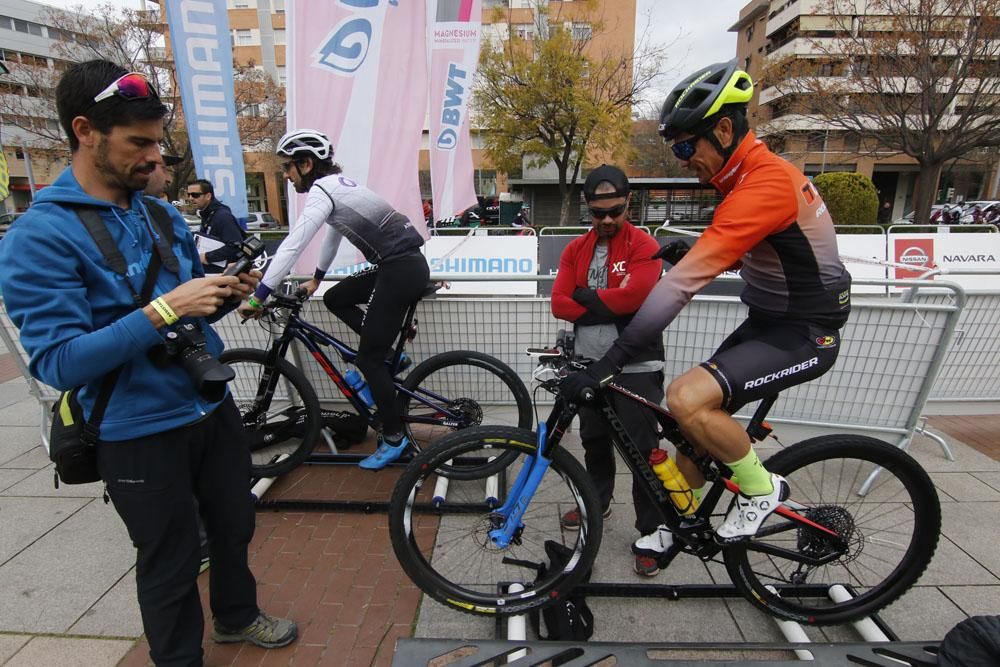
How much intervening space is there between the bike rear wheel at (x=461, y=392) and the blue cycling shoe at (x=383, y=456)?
0.16m

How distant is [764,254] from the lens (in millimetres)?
2094

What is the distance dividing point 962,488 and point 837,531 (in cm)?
203

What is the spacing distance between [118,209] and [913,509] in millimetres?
3397

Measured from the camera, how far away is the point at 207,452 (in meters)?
2.00

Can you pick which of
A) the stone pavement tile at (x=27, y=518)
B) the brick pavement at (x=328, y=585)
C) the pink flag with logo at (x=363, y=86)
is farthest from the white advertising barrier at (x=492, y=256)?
the stone pavement tile at (x=27, y=518)

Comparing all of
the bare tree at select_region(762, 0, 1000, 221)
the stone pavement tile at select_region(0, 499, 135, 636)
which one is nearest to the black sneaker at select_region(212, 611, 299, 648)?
the stone pavement tile at select_region(0, 499, 135, 636)

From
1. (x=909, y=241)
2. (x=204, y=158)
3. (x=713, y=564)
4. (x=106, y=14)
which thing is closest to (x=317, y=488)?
(x=713, y=564)

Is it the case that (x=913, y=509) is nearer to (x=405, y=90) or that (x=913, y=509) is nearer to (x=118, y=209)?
(x=118, y=209)

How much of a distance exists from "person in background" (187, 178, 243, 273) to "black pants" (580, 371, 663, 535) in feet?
11.9

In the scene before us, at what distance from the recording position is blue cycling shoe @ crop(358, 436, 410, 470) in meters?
3.53

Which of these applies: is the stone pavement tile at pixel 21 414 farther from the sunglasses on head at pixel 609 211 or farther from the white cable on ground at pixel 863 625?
the white cable on ground at pixel 863 625

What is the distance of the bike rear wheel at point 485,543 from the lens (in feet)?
7.30

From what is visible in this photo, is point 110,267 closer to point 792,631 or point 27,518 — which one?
point 27,518

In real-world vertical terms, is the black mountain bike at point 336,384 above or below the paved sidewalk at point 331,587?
above
